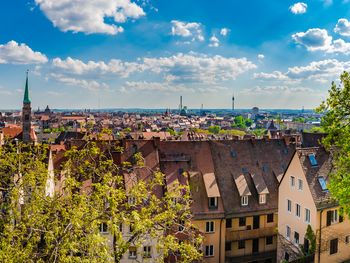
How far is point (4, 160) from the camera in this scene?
16078 millimetres

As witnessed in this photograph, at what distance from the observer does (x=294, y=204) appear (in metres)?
36.4

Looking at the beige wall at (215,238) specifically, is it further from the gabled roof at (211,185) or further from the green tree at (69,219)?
the green tree at (69,219)

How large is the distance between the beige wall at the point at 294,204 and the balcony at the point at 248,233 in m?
1.65

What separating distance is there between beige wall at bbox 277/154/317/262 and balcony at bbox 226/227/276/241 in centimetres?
165

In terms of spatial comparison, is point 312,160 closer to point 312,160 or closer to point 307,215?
point 312,160

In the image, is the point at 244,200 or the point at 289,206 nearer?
the point at 289,206

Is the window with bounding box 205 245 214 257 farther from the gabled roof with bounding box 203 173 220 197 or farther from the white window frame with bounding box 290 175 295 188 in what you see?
the white window frame with bounding box 290 175 295 188

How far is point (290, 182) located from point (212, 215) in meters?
8.39

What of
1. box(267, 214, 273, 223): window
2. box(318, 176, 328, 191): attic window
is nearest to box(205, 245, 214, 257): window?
box(267, 214, 273, 223): window

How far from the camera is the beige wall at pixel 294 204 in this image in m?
34.4

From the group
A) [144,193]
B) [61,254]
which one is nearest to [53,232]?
[61,254]

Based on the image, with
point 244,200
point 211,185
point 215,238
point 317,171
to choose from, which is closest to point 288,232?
point 244,200

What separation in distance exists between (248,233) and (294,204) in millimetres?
5746

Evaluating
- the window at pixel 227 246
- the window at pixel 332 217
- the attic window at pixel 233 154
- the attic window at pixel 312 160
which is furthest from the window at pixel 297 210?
the attic window at pixel 233 154
